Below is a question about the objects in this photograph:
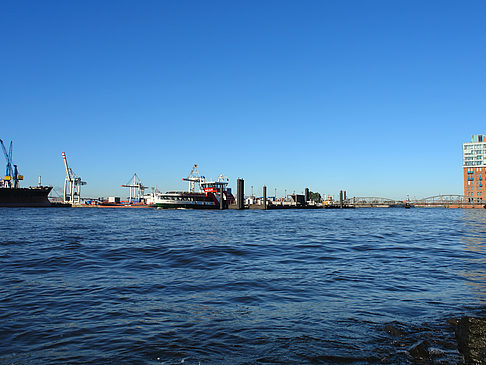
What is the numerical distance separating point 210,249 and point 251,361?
12.2 m

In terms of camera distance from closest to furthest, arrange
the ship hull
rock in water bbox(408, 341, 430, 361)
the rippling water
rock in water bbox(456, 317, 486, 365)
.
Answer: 1. rock in water bbox(456, 317, 486, 365)
2. rock in water bbox(408, 341, 430, 361)
3. the rippling water
4. the ship hull

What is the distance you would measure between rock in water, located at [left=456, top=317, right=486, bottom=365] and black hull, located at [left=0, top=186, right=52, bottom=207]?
11183cm

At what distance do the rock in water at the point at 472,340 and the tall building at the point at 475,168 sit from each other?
7672 inches

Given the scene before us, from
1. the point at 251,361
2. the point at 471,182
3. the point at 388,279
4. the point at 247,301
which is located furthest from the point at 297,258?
the point at 471,182

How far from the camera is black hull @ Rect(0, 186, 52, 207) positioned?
95.3m

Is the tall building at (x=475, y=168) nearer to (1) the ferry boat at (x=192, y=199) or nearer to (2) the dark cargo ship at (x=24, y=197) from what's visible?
(1) the ferry boat at (x=192, y=199)

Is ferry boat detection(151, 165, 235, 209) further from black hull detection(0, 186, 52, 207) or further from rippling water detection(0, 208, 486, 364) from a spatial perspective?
rippling water detection(0, 208, 486, 364)

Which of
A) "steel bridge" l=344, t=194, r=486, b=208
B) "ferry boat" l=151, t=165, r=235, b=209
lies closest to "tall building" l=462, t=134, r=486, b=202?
"steel bridge" l=344, t=194, r=486, b=208

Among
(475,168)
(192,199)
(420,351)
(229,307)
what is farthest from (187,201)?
(475,168)

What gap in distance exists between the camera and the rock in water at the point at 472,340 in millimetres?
4520

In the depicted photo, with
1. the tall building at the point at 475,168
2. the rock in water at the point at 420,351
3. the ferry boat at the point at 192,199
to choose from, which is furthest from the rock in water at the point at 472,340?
the tall building at the point at 475,168

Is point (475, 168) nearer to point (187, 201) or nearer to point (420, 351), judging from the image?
point (187, 201)

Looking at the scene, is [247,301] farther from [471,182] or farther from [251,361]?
[471,182]

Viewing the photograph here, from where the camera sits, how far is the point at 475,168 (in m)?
173
